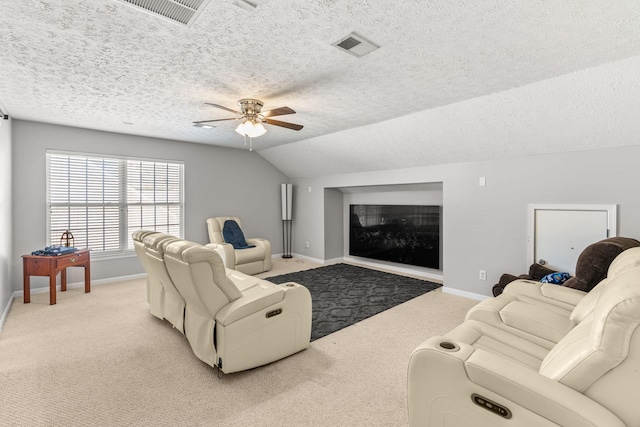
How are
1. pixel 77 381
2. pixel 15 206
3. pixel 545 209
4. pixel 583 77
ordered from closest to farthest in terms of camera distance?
pixel 77 381
pixel 583 77
pixel 545 209
pixel 15 206

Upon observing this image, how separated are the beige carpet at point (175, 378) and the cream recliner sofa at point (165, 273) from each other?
0.74 feet

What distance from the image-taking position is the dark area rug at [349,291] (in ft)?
11.4

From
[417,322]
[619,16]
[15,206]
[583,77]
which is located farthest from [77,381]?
[583,77]

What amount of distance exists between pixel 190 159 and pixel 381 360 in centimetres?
477

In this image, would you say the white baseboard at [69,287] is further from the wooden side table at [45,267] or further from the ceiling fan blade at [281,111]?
the ceiling fan blade at [281,111]

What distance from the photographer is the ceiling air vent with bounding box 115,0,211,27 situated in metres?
1.69

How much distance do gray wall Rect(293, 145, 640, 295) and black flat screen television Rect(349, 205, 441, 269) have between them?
69 cm

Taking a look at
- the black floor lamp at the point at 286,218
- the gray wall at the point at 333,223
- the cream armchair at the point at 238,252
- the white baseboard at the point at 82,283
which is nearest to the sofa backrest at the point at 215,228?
the cream armchair at the point at 238,252

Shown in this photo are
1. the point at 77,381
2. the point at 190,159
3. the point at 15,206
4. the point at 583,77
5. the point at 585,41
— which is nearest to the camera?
the point at 585,41

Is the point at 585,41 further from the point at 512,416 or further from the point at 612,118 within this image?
the point at 512,416

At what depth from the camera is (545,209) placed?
3.61 m

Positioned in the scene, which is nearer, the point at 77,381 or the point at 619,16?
the point at 619,16

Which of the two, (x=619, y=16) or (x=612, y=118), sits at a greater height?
(x=619, y=16)

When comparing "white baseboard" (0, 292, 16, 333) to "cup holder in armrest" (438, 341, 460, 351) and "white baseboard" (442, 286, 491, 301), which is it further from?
"white baseboard" (442, 286, 491, 301)
